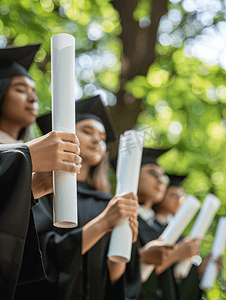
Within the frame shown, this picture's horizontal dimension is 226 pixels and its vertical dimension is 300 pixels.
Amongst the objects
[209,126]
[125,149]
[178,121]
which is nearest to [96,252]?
[125,149]

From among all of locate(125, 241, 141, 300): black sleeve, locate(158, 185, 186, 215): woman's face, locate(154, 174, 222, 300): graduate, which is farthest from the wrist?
locate(158, 185, 186, 215): woman's face

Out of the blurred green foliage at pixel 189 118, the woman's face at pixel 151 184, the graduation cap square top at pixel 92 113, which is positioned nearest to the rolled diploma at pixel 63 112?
the graduation cap square top at pixel 92 113

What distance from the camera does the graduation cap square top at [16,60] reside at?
10.4ft

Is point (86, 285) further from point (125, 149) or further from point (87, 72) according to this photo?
point (87, 72)

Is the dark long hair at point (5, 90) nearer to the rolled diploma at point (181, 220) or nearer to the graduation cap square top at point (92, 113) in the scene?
the graduation cap square top at point (92, 113)

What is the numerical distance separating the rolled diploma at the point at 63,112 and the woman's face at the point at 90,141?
179cm

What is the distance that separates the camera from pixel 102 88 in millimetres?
7355

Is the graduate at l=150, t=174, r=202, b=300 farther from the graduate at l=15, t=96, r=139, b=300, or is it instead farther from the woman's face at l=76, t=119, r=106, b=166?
the woman's face at l=76, t=119, r=106, b=166

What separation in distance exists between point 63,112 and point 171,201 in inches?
154

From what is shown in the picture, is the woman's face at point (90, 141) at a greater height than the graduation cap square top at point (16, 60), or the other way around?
the graduation cap square top at point (16, 60)

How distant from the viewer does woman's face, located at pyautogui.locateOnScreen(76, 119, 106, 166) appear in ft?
11.0

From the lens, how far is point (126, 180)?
2.37m

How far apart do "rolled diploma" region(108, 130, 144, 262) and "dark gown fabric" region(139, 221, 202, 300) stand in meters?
2.04

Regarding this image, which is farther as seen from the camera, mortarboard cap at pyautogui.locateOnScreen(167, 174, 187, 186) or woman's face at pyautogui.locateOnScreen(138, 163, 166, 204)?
mortarboard cap at pyautogui.locateOnScreen(167, 174, 187, 186)
